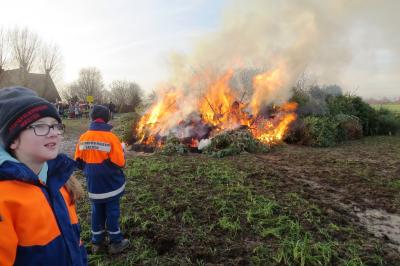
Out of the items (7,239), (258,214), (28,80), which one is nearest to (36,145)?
(7,239)

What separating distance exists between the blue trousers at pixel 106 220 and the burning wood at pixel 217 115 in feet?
26.8

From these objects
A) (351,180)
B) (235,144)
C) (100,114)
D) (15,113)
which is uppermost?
(15,113)

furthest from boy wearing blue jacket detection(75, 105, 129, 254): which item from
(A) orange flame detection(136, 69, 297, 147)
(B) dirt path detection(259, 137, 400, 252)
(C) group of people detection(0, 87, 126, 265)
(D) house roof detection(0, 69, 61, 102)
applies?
(D) house roof detection(0, 69, 61, 102)

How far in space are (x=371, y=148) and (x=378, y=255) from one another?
9.77 m

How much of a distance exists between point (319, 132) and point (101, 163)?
36.9 ft

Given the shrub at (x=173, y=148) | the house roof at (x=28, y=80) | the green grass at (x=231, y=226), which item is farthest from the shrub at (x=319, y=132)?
the house roof at (x=28, y=80)

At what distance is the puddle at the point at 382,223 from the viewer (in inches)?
181

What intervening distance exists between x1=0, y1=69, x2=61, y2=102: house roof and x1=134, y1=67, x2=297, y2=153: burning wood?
20932 millimetres

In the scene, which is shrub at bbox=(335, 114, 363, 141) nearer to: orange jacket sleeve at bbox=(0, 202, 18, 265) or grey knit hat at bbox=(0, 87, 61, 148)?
grey knit hat at bbox=(0, 87, 61, 148)

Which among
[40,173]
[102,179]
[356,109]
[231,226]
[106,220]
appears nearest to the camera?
[40,173]

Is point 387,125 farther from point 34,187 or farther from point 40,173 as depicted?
point 34,187

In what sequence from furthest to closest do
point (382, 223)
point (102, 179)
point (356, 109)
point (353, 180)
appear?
point (356, 109) → point (353, 180) → point (382, 223) → point (102, 179)

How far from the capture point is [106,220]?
14.1 feet

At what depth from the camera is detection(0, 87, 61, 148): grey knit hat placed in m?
1.91
